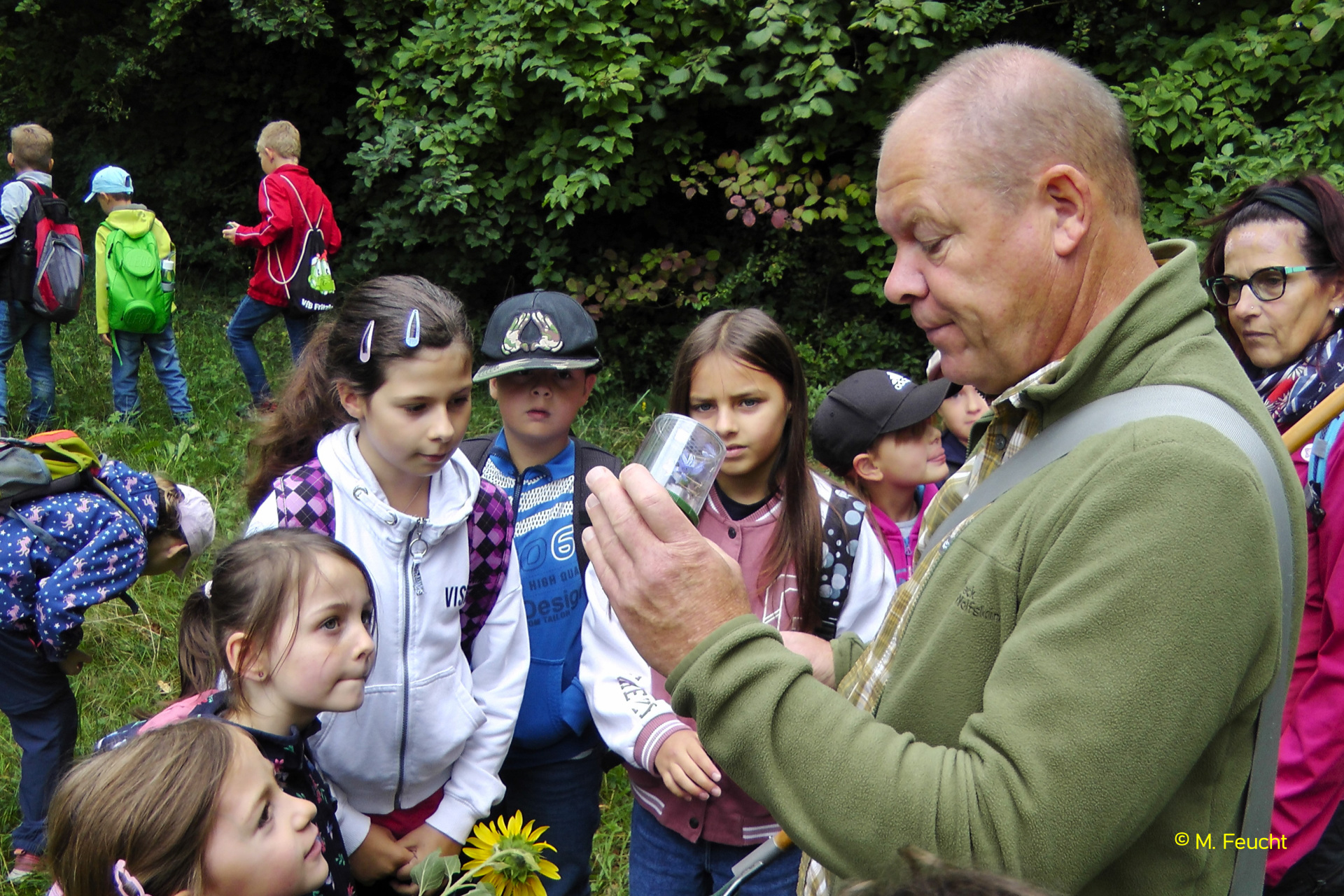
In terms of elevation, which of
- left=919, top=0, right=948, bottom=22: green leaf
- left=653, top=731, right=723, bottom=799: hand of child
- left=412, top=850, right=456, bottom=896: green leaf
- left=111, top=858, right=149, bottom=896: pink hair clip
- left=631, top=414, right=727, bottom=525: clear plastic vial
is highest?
left=919, top=0, right=948, bottom=22: green leaf

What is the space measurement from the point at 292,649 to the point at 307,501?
403mm

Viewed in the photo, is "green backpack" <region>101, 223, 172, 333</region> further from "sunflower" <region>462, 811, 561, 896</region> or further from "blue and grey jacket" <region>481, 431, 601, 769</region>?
"sunflower" <region>462, 811, 561, 896</region>

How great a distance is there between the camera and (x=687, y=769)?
2.25 m

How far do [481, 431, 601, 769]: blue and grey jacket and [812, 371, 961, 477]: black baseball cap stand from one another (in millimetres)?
873

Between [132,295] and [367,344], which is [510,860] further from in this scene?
[132,295]

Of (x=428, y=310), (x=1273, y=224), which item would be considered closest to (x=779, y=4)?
(x=1273, y=224)

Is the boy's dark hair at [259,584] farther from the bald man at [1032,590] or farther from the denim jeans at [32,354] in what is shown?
the denim jeans at [32,354]

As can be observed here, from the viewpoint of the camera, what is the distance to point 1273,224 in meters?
2.76

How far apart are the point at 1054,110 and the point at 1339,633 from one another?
1.60 metres

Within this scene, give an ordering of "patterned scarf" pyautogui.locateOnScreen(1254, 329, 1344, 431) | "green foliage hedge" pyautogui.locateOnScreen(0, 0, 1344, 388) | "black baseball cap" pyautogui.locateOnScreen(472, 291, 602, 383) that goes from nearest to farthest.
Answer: "patterned scarf" pyautogui.locateOnScreen(1254, 329, 1344, 431) < "black baseball cap" pyautogui.locateOnScreen(472, 291, 602, 383) < "green foliage hedge" pyautogui.locateOnScreen(0, 0, 1344, 388)

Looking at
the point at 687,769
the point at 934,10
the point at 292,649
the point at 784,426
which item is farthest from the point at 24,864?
the point at 934,10

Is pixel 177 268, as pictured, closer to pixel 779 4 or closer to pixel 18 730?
pixel 779 4

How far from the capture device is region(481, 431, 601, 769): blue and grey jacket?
2709 millimetres

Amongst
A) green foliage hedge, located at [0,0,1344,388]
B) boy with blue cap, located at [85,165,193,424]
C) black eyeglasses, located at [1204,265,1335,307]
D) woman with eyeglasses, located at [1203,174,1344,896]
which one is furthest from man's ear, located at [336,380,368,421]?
boy with blue cap, located at [85,165,193,424]
